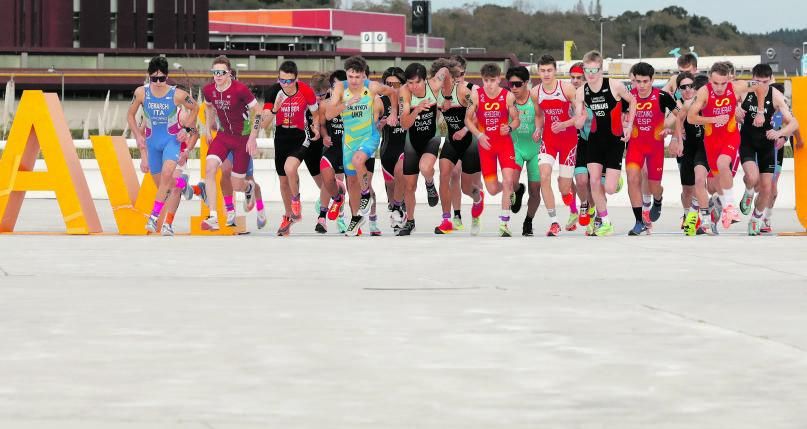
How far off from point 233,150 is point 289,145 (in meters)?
0.58

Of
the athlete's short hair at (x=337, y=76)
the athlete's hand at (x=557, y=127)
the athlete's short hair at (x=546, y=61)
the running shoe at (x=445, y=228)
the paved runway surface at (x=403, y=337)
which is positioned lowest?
the paved runway surface at (x=403, y=337)

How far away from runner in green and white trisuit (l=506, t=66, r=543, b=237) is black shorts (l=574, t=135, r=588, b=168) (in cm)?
42

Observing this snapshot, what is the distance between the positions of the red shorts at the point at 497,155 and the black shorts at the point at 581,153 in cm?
65

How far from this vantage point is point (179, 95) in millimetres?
16125

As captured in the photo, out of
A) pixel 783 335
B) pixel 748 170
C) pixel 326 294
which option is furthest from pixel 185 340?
pixel 748 170

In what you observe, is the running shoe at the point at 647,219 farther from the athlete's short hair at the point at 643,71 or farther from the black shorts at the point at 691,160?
the athlete's short hair at the point at 643,71

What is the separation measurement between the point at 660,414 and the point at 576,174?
33.2 ft

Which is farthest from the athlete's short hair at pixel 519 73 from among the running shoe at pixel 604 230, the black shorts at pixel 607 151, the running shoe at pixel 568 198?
the running shoe at pixel 604 230

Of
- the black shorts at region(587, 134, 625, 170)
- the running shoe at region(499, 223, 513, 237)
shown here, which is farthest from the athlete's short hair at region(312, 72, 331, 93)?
the black shorts at region(587, 134, 625, 170)

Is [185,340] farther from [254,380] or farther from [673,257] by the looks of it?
[673,257]

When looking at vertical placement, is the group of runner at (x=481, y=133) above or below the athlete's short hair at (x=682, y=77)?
below

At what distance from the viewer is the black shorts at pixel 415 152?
53.5 feet

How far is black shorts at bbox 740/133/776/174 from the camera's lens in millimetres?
16328

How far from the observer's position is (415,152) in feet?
53.7
